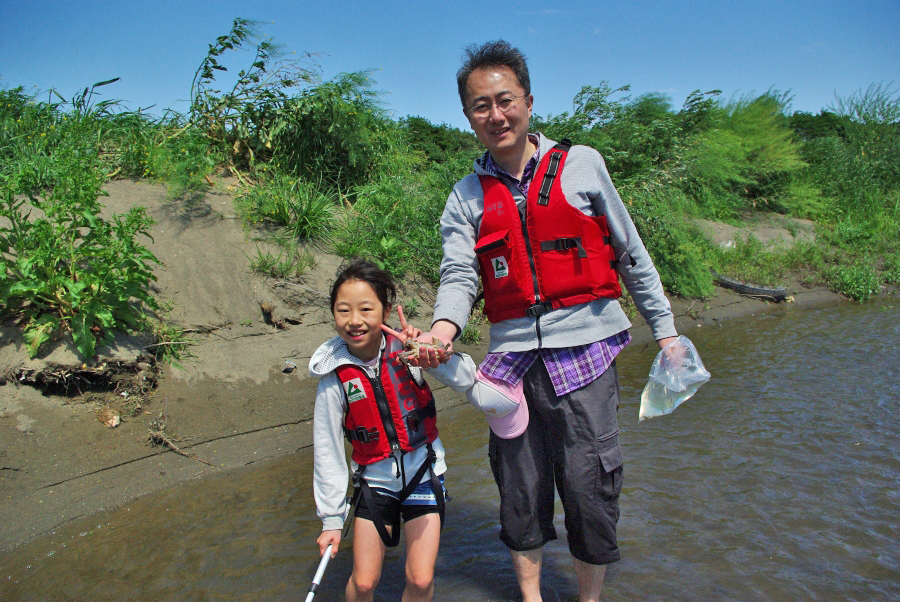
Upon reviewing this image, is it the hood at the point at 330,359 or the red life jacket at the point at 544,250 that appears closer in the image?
the red life jacket at the point at 544,250

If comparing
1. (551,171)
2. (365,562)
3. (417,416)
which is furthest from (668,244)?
(365,562)

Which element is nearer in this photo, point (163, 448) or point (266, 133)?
point (163, 448)

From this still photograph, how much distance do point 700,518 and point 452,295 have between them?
91.9 inches

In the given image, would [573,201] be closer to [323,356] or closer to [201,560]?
[323,356]

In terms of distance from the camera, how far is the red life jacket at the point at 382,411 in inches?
103

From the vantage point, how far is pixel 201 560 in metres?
3.50

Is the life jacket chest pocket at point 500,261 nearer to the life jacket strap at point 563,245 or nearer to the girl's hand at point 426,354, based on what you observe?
the life jacket strap at point 563,245

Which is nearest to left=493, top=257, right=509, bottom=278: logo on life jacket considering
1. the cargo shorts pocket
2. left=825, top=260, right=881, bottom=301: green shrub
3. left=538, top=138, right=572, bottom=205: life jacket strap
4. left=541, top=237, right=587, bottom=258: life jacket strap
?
left=541, top=237, right=587, bottom=258: life jacket strap

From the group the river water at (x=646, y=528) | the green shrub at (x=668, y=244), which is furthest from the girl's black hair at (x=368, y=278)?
the green shrub at (x=668, y=244)

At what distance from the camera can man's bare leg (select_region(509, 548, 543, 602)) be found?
2680 millimetres

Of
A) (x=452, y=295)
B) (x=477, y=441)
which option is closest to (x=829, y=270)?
(x=477, y=441)

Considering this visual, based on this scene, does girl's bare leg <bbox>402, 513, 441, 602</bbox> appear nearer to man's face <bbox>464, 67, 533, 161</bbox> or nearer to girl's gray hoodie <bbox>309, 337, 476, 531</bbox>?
Answer: girl's gray hoodie <bbox>309, 337, 476, 531</bbox>

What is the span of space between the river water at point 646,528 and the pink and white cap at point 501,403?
1.10 m

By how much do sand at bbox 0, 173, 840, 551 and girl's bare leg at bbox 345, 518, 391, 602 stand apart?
7.78 ft
